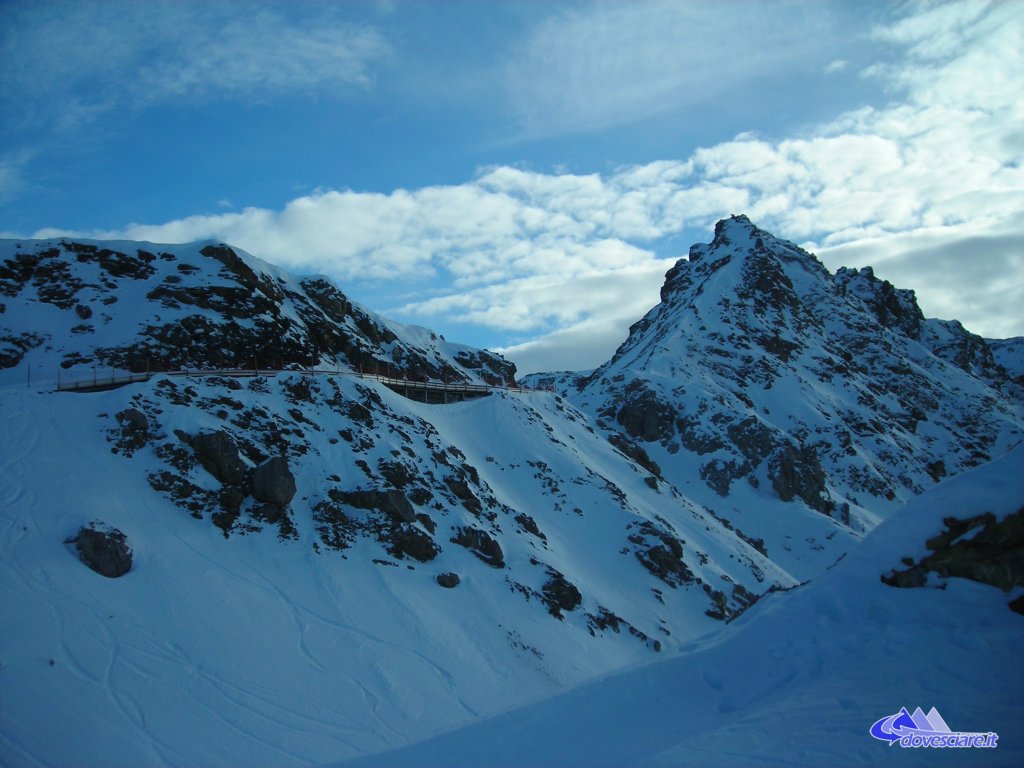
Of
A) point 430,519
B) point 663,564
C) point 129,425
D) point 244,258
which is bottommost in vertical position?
point 663,564

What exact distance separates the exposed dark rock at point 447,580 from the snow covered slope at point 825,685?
51.5 feet

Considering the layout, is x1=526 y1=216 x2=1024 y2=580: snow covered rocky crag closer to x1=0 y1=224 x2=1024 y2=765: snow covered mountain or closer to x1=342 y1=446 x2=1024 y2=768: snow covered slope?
x1=0 y1=224 x2=1024 y2=765: snow covered mountain

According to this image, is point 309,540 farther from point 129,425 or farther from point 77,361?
point 77,361

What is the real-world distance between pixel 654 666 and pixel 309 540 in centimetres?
1859

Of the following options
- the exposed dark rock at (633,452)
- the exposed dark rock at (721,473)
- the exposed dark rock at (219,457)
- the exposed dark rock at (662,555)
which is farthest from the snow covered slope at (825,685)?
the exposed dark rock at (721,473)

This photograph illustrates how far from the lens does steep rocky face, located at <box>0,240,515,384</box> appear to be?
138 ft

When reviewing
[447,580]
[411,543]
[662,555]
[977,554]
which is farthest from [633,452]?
[977,554]

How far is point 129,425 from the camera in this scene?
3105 cm

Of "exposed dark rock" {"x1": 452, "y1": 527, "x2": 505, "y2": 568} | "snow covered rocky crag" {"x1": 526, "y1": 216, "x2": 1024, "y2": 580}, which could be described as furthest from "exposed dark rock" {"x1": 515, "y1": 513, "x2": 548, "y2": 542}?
"snow covered rocky crag" {"x1": 526, "y1": 216, "x2": 1024, "y2": 580}

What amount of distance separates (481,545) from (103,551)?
51.4ft

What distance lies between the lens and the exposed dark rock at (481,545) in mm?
34188

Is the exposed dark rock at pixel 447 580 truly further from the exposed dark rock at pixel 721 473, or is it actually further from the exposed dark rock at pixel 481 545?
the exposed dark rock at pixel 721 473

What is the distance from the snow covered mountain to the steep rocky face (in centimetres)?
19

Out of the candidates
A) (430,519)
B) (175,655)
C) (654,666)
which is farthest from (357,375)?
(654,666)
